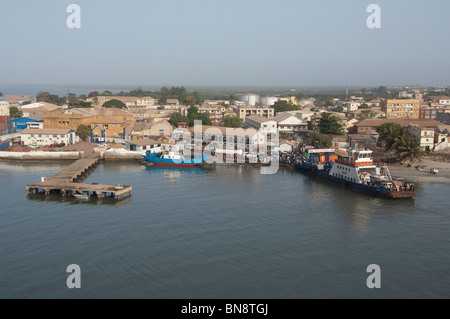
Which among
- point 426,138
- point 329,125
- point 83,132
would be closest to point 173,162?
point 83,132

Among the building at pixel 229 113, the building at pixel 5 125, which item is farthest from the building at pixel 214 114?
the building at pixel 5 125

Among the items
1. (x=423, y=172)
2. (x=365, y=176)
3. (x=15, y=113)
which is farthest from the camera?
(x=15, y=113)

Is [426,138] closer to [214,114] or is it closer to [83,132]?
[83,132]

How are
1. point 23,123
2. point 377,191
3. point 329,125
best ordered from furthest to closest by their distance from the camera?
point 23,123 < point 329,125 < point 377,191

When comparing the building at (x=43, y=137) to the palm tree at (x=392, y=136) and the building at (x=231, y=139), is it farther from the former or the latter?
the palm tree at (x=392, y=136)

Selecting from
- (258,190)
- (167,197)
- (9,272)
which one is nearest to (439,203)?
(258,190)

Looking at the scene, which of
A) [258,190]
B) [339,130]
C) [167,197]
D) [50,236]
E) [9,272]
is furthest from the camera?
[339,130]
